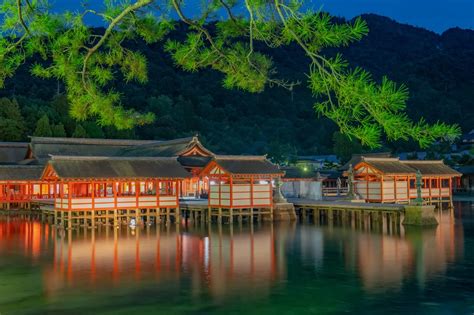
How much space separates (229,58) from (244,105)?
331 ft

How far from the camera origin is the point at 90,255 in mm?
19141

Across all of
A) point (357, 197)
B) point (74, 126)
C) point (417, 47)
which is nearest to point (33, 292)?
point (357, 197)

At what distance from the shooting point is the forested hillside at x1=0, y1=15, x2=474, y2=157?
72812 millimetres

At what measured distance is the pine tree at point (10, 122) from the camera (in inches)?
2126

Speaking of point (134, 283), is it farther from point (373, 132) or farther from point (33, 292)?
point (373, 132)

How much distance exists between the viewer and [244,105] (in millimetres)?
107812

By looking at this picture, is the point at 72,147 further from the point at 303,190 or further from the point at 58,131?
the point at 303,190

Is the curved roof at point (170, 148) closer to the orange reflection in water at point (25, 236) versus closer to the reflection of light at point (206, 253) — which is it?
the orange reflection in water at point (25, 236)

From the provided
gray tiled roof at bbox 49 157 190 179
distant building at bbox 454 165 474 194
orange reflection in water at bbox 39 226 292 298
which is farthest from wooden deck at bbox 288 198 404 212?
distant building at bbox 454 165 474 194

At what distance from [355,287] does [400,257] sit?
5.15 meters

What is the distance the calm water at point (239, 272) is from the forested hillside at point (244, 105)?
3811 centimetres

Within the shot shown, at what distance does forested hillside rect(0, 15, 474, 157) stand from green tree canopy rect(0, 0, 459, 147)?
5143 centimetres

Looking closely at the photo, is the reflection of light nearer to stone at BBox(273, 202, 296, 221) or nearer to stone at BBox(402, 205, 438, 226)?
stone at BBox(273, 202, 296, 221)

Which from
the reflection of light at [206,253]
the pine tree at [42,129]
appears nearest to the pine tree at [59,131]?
the pine tree at [42,129]
